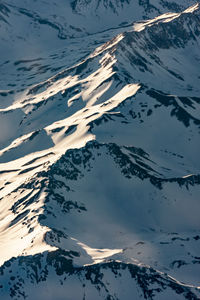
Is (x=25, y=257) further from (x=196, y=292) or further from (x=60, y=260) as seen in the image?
(x=196, y=292)

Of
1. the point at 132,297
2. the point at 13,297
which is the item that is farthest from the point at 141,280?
the point at 13,297

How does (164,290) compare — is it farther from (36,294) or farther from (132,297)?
(36,294)

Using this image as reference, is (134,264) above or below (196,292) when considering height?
above

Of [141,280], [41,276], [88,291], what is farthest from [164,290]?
[41,276]

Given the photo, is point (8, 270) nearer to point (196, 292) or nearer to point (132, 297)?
point (132, 297)

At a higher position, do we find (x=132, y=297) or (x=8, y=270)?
(x=8, y=270)

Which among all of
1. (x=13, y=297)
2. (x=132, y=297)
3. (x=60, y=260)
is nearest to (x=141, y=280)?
(x=132, y=297)

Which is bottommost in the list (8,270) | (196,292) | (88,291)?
(196,292)
